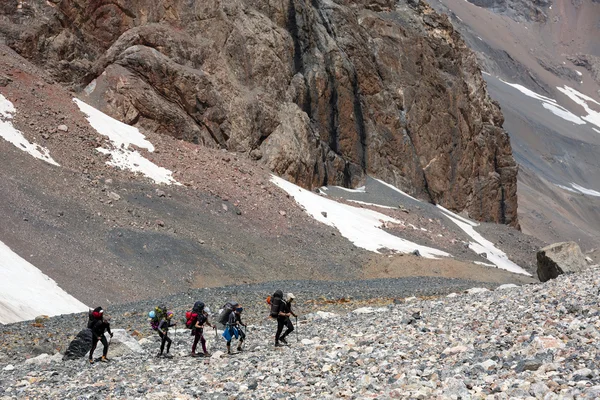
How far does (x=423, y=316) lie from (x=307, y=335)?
9.96ft

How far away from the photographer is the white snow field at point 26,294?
78.5 feet

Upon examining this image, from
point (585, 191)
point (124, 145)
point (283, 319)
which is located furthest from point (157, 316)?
point (585, 191)

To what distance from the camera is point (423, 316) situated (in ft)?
58.1

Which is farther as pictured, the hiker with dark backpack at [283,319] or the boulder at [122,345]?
the boulder at [122,345]

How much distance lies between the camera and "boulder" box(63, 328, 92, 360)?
17328mm

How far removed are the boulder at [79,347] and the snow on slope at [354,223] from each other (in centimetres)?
3020

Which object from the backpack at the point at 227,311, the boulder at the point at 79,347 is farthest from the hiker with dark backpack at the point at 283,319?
the boulder at the point at 79,347

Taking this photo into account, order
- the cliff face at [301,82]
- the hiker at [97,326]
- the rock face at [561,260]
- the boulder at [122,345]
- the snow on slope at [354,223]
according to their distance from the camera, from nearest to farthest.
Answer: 1. the hiker at [97,326]
2. the boulder at [122,345]
3. the rock face at [561,260]
4. the snow on slope at [354,223]
5. the cliff face at [301,82]

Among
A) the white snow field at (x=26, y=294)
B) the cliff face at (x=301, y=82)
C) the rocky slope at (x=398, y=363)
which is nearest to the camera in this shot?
the rocky slope at (x=398, y=363)

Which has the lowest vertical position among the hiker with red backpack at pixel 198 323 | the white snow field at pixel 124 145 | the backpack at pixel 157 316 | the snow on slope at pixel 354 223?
the snow on slope at pixel 354 223

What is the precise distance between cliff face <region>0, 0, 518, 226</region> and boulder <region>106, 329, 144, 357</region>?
35.2 m

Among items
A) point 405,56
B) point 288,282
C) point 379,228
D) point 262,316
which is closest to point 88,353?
point 262,316

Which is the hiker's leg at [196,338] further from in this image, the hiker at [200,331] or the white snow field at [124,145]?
the white snow field at [124,145]

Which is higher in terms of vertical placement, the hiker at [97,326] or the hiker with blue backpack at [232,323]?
the hiker with blue backpack at [232,323]
